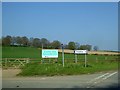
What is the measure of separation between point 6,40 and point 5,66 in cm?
7088

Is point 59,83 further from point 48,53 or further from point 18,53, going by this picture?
point 18,53

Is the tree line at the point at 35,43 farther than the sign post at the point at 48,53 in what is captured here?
Yes

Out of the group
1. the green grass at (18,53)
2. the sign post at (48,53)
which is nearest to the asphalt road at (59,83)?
the sign post at (48,53)

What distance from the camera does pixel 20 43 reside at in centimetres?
11631

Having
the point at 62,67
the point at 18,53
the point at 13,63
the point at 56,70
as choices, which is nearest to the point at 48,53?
the point at 13,63

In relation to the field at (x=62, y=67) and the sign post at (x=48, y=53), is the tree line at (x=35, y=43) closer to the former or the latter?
the field at (x=62, y=67)

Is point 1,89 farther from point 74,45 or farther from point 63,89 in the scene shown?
point 74,45

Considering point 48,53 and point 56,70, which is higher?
point 48,53

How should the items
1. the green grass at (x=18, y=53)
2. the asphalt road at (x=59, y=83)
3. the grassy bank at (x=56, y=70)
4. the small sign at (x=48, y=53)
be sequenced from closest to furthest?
1. the asphalt road at (x=59, y=83)
2. the grassy bank at (x=56, y=70)
3. the small sign at (x=48, y=53)
4. the green grass at (x=18, y=53)

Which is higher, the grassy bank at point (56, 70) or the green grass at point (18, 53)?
the green grass at point (18, 53)

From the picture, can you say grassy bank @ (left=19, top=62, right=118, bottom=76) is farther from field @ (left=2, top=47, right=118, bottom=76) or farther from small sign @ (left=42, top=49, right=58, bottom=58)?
small sign @ (left=42, top=49, right=58, bottom=58)

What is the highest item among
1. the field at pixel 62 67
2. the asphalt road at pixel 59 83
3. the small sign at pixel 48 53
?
the small sign at pixel 48 53

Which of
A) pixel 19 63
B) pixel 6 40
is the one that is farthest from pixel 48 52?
pixel 6 40

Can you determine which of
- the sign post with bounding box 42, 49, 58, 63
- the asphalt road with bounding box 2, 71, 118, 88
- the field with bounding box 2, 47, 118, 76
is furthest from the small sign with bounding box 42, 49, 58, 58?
the asphalt road with bounding box 2, 71, 118, 88
